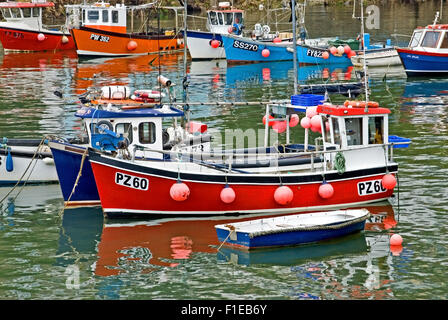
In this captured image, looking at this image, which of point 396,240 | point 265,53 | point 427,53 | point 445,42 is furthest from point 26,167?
point 265,53

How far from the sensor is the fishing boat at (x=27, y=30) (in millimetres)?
59375

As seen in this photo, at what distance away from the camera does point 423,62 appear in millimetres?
45562

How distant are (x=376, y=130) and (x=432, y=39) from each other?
24060 mm

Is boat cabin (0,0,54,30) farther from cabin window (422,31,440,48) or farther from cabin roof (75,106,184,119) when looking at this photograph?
cabin roof (75,106,184,119)

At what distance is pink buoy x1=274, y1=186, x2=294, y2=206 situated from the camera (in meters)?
21.6

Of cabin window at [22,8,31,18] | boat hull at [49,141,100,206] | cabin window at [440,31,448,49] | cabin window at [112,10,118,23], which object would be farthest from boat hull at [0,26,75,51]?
boat hull at [49,141,100,206]

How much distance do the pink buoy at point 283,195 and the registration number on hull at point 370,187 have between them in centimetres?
206

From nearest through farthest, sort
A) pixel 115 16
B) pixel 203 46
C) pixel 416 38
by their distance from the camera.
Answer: pixel 416 38
pixel 203 46
pixel 115 16

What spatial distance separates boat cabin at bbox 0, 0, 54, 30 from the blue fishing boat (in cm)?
1351

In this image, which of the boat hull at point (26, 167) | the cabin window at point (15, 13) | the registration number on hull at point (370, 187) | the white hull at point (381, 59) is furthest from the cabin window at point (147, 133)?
the cabin window at point (15, 13)

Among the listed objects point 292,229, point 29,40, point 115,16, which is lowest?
point 292,229

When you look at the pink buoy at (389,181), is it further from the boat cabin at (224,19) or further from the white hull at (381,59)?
the boat cabin at (224,19)

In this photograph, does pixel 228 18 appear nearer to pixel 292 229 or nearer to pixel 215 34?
pixel 215 34
